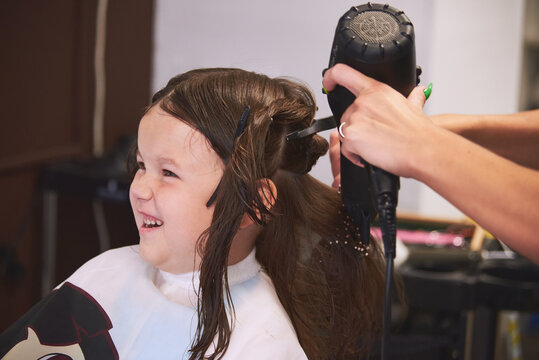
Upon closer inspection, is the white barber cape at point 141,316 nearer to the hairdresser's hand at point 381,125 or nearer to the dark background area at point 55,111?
the hairdresser's hand at point 381,125

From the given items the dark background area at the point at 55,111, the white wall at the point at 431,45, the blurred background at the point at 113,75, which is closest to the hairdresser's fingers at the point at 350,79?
the blurred background at the point at 113,75

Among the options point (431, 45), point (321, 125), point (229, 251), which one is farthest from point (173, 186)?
point (431, 45)

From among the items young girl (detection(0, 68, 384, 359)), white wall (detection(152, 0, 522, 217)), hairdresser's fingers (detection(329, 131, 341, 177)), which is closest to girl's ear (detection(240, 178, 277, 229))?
young girl (detection(0, 68, 384, 359))

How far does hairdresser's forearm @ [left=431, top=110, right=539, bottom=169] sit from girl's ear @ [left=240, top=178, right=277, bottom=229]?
306mm

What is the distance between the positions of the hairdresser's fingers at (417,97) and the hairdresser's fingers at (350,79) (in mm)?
60

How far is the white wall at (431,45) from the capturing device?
2303 millimetres

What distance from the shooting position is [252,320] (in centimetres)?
93

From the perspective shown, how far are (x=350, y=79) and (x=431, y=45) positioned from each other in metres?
1.68

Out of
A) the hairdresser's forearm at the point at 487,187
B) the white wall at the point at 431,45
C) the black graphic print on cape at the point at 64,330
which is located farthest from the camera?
the white wall at the point at 431,45

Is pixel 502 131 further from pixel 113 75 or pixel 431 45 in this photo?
pixel 113 75

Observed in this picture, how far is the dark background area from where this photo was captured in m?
2.35

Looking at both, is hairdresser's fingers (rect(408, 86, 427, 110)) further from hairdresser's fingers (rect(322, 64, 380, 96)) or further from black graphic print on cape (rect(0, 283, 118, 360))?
black graphic print on cape (rect(0, 283, 118, 360))

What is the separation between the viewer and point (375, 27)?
77cm

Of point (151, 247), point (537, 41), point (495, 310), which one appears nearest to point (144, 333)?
point (151, 247)
